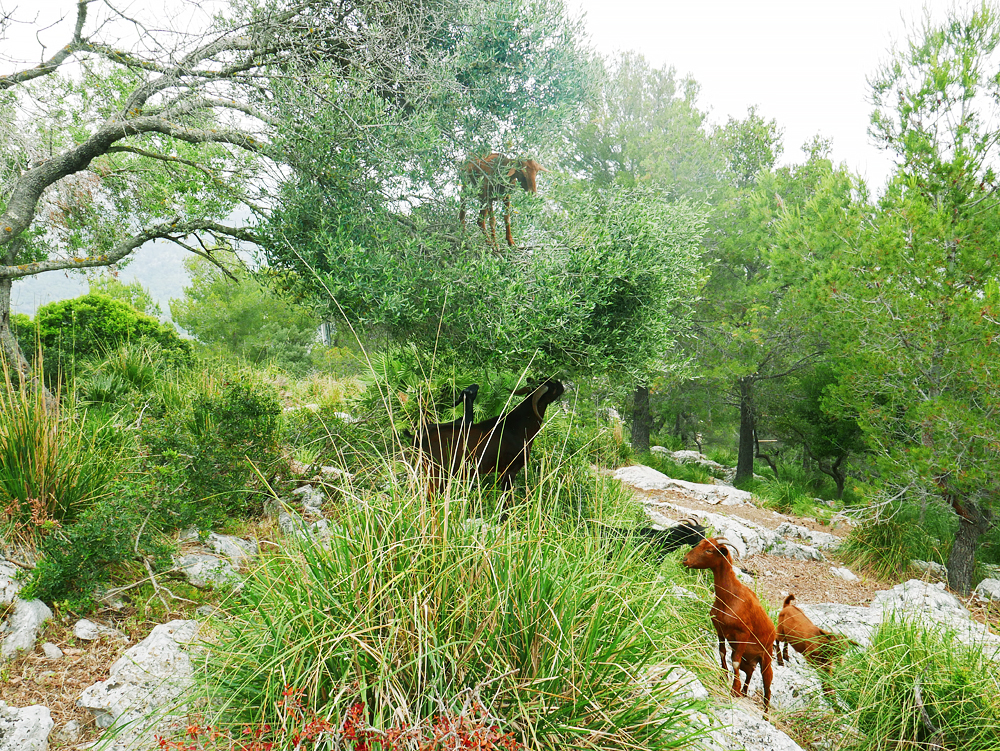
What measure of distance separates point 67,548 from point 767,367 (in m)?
12.1

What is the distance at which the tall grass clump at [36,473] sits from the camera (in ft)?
11.7

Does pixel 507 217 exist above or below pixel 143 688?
above

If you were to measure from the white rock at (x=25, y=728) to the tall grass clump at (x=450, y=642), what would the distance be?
0.86 meters

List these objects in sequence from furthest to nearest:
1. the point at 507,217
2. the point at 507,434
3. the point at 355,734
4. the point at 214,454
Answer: the point at 507,217 → the point at 214,454 → the point at 507,434 → the point at 355,734

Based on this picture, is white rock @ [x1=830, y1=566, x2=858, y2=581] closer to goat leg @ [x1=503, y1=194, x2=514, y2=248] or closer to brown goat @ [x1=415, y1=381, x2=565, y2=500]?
brown goat @ [x1=415, y1=381, x2=565, y2=500]

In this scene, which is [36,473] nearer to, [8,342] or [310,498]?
[310,498]

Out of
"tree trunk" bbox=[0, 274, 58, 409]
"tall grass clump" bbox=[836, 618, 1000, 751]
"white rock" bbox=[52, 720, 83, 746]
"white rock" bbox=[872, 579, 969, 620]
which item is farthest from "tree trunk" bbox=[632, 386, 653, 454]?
"white rock" bbox=[52, 720, 83, 746]

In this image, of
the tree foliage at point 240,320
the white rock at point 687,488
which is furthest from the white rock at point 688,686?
the tree foliage at point 240,320

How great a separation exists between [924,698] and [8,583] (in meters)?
4.80

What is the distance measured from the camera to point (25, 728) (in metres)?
2.34

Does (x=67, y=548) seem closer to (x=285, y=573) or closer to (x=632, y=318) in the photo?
(x=285, y=573)

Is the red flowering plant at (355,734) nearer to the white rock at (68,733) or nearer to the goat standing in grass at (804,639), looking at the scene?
the white rock at (68,733)

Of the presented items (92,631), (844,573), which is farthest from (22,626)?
(844,573)

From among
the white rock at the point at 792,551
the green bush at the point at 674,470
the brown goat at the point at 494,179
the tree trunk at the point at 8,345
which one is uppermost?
the brown goat at the point at 494,179
